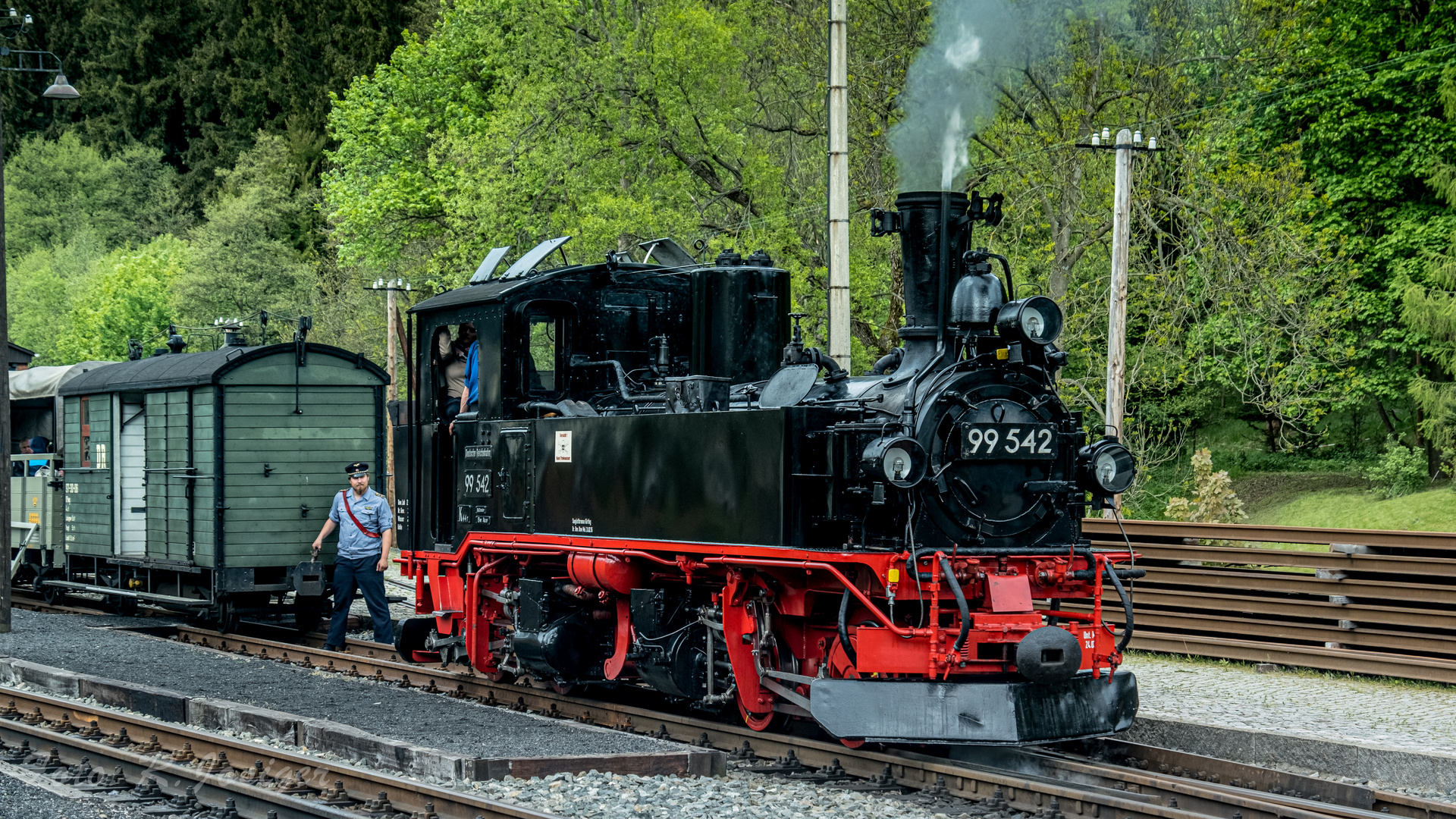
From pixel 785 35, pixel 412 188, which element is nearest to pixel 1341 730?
pixel 785 35

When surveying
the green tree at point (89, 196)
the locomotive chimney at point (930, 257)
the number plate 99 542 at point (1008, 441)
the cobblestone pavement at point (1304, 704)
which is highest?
the green tree at point (89, 196)

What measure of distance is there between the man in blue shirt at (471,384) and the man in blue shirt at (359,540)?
224 cm

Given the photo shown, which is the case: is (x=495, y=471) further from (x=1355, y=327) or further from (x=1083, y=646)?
(x=1355, y=327)

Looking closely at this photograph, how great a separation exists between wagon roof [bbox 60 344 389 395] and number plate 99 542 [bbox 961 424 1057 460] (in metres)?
7.71

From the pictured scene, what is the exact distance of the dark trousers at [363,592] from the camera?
13.1 metres

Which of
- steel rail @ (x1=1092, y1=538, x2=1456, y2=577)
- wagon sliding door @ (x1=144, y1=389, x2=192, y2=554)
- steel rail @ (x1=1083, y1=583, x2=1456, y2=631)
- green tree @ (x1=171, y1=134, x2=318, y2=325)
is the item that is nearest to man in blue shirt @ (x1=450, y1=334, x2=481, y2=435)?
wagon sliding door @ (x1=144, y1=389, x2=192, y2=554)

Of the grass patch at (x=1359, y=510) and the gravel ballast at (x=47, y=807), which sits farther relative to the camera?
the grass patch at (x=1359, y=510)

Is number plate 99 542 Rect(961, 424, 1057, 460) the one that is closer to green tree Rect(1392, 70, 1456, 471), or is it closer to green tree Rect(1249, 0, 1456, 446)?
green tree Rect(1392, 70, 1456, 471)

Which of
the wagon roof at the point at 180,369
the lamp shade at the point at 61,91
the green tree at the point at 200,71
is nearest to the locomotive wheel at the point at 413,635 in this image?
the wagon roof at the point at 180,369

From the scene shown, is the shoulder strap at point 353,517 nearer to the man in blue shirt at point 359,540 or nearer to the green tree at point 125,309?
the man in blue shirt at point 359,540

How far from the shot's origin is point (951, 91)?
8.91m

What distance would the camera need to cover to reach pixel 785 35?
23250 millimetres

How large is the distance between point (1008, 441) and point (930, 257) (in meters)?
1.11

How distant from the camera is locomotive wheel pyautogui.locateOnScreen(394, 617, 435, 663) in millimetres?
11344
